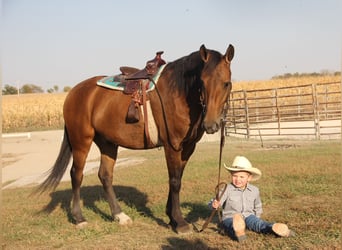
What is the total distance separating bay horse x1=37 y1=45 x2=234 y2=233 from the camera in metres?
3.88

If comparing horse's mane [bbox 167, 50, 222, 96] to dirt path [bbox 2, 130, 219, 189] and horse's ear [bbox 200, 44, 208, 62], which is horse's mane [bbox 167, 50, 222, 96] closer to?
horse's ear [bbox 200, 44, 208, 62]

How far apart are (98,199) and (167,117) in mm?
2792

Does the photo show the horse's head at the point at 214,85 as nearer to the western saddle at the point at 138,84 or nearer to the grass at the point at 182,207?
the western saddle at the point at 138,84

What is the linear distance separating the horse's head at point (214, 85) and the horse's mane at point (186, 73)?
0.78 feet

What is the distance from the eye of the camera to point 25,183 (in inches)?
362

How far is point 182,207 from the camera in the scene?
5.36 m

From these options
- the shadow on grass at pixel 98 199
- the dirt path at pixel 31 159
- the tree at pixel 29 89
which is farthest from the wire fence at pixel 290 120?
the tree at pixel 29 89

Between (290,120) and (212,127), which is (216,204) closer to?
(212,127)

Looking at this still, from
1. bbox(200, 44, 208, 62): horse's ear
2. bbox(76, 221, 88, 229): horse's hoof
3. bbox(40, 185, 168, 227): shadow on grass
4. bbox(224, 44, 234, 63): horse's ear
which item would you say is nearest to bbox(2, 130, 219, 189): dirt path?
bbox(40, 185, 168, 227): shadow on grass

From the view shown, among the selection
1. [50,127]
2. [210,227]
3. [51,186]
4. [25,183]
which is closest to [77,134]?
[51,186]

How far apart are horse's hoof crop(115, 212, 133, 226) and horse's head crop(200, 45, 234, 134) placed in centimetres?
193

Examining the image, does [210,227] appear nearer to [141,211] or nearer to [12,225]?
[141,211]

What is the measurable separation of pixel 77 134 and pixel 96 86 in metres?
0.74

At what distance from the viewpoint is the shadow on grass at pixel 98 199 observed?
555 cm
